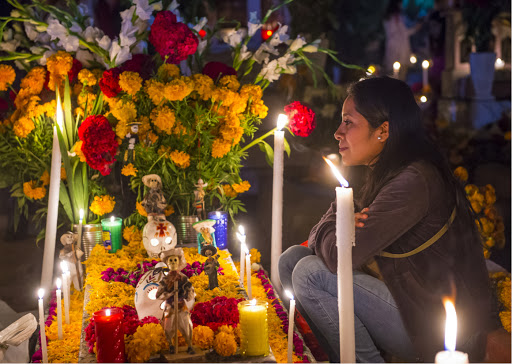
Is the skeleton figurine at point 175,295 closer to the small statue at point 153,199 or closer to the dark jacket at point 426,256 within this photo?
the dark jacket at point 426,256

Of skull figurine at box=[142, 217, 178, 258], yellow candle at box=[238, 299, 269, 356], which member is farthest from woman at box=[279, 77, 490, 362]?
skull figurine at box=[142, 217, 178, 258]

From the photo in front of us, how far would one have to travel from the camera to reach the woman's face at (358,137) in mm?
2133

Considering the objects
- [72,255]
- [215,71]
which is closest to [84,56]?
[215,71]

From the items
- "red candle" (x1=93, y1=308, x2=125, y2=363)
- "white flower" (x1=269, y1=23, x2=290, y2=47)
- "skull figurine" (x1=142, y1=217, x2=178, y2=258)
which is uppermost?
"white flower" (x1=269, y1=23, x2=290, y2=47)

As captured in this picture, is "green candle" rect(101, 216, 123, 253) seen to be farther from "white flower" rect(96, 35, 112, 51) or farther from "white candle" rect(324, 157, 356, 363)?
"white candle" rect(324, 157, 356, 363)

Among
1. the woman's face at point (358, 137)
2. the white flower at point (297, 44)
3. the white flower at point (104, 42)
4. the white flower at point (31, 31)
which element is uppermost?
the white flower at point (31, 31)

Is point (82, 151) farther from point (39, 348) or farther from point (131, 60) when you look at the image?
point (39, 348)

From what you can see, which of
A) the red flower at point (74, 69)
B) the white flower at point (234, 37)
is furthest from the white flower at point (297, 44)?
the red flower at point (74, 69)

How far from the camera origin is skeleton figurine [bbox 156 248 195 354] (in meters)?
1.78

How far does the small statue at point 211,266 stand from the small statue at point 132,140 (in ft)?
2.53

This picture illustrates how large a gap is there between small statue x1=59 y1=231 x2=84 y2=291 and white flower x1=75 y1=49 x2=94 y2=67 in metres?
0.99

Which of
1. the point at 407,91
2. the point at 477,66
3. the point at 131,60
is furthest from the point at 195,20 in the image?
the point at 477,66

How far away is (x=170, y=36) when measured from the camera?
2.80 meters

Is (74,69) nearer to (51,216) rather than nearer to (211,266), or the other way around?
(51,216)
